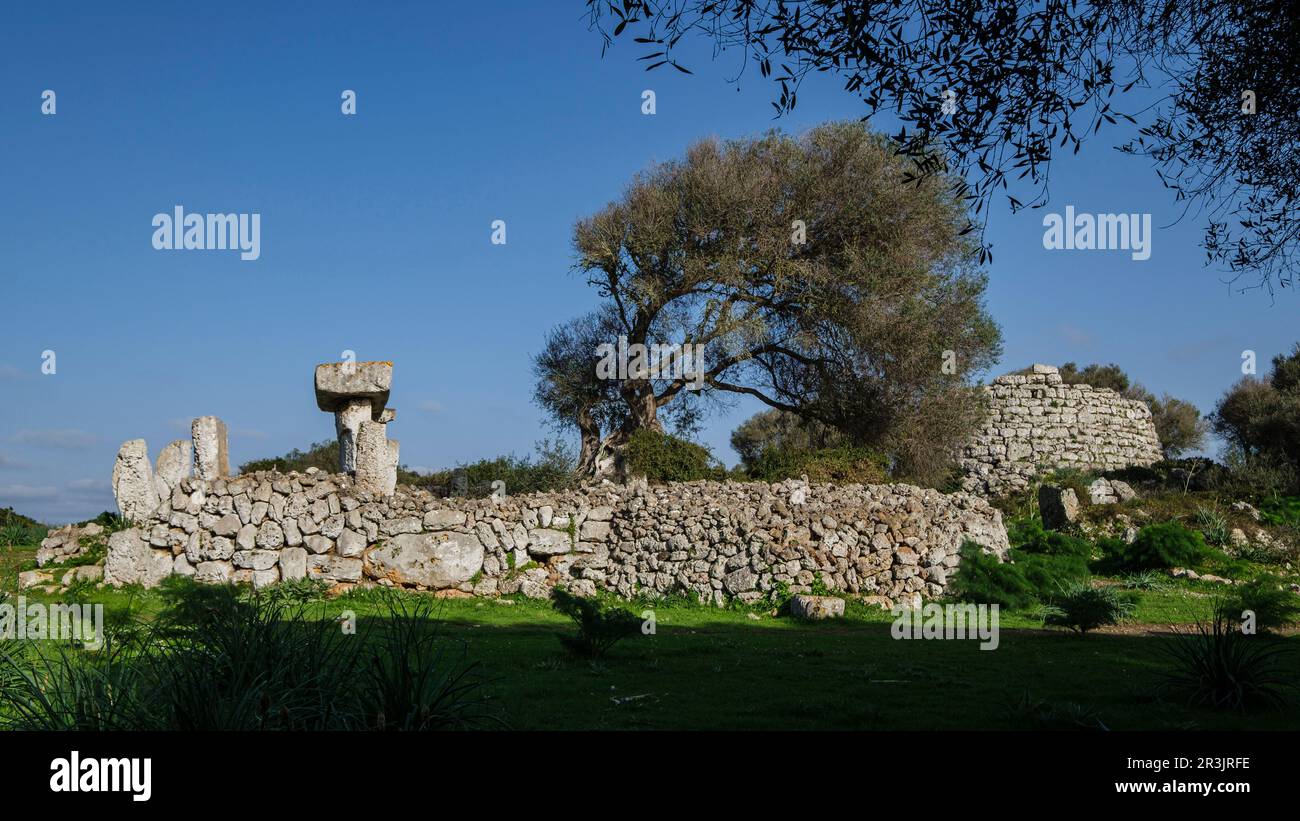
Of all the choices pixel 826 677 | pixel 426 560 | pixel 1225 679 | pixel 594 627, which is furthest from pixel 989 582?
pixel 426 560

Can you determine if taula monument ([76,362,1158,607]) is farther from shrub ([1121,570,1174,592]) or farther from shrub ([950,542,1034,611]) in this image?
shrub ([1121,570,1174,592])

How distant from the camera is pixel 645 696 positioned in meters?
8.16

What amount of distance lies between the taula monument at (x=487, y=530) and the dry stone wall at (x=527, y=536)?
2cm

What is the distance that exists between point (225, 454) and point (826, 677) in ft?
43.1

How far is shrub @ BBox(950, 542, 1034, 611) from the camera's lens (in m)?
14.5

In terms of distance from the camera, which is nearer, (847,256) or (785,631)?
(785,631)

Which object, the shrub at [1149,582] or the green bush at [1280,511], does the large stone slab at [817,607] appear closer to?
the shrub at [1149,582]

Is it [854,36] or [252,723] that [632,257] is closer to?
[854,36]

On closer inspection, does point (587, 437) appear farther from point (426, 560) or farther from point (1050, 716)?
point (1050, 716)

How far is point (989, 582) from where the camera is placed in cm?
1455

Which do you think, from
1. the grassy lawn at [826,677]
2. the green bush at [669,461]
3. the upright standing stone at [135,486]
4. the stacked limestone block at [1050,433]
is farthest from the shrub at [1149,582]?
the upright standing stone at [135,486]

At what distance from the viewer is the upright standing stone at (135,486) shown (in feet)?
56.2
